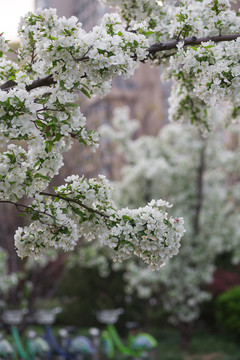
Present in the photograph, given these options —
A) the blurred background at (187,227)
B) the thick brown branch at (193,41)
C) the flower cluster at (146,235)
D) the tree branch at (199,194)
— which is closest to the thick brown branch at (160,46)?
the thick brown branch at (193,41)

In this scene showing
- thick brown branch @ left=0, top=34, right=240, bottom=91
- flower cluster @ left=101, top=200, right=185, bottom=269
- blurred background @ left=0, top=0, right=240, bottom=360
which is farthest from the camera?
blurred background @ left=0, top=0, right=240, bottom=360

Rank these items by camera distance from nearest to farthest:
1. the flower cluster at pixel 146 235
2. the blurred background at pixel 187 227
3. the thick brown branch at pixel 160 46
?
1. the flower cluster at pixel 146 235
2. the thick brown branch at pixel 160 46
3. the blurred background at pixel 187 227

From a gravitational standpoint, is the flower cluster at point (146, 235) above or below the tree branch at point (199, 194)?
below

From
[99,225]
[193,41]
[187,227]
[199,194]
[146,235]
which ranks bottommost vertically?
[146,235]

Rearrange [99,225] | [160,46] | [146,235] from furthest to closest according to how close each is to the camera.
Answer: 1. [160,46]
2. [99,225]
3. [146,235]

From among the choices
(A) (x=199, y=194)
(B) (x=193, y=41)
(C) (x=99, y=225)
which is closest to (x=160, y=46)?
(B) (x=193, y=41)

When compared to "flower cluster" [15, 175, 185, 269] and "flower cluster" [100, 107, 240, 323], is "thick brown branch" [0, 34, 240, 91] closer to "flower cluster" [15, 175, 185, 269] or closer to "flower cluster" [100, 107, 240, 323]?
"flower cluster" [15, 175, 185, 269]

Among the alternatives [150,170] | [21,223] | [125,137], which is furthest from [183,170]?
[21,223]

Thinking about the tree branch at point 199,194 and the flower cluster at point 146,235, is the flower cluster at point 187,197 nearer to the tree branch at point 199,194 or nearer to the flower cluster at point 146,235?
the tree branch at point 199,194

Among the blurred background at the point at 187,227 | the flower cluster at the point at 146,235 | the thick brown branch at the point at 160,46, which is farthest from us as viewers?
the blurred background at the point at 187,227

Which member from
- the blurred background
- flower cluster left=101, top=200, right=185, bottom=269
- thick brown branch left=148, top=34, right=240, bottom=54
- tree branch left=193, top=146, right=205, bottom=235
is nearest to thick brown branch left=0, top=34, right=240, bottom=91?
thick brown branch left=148, top=34, right=240, bottom=54

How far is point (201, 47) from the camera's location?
335 cm

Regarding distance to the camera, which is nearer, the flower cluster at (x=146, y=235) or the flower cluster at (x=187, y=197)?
the flower cluster at (x=146, y=235)

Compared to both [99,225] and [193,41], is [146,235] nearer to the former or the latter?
[99,225]
